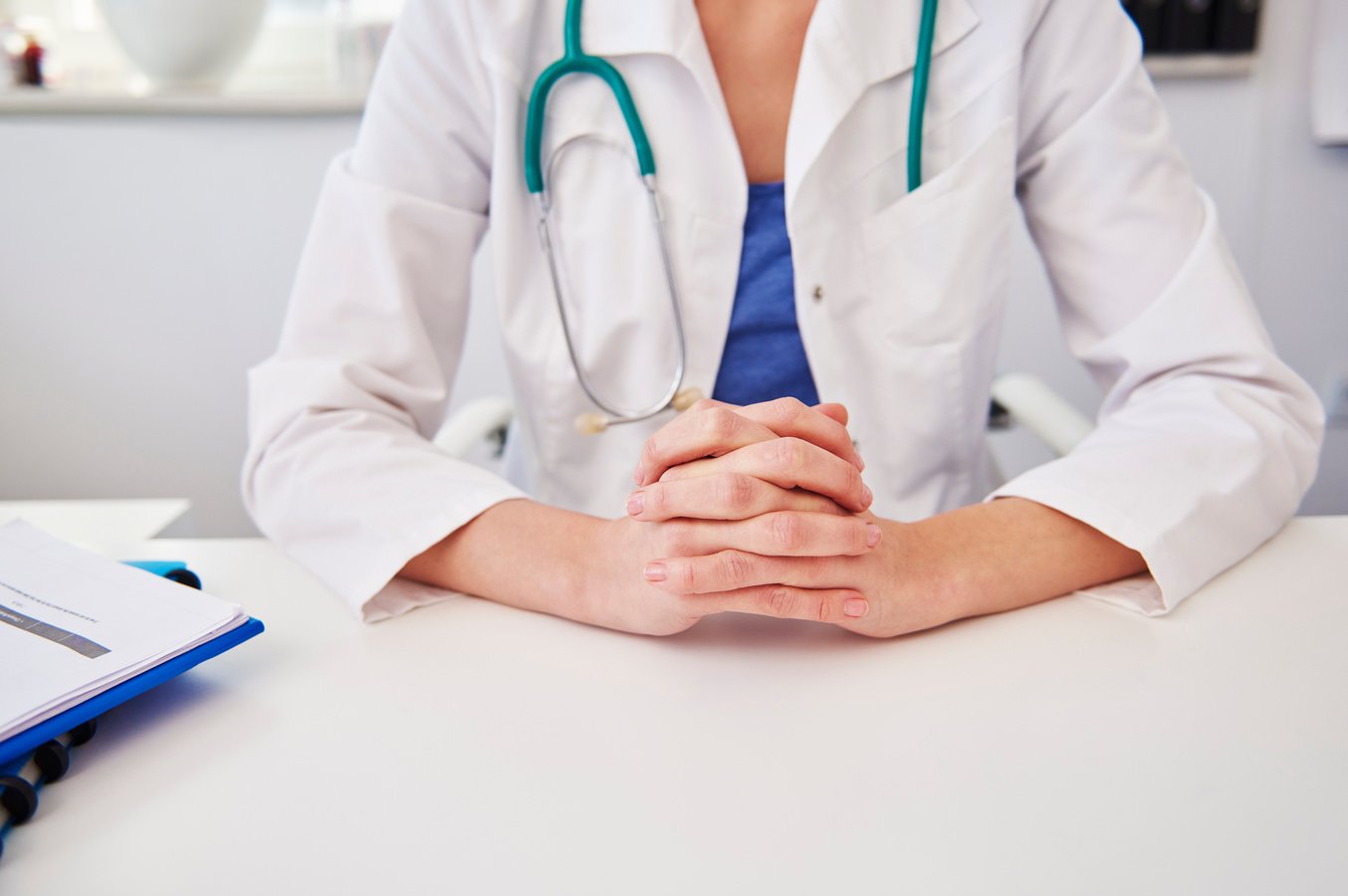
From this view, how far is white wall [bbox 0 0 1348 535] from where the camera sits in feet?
5.22

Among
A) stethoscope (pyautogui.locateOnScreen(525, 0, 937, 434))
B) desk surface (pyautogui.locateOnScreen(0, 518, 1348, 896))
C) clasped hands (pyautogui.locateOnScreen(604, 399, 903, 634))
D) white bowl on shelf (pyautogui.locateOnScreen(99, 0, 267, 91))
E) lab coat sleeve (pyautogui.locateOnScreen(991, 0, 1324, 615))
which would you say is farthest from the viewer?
white bowl on shelf (pyautogui.locateOnScreen(99, 0, 267, 91))

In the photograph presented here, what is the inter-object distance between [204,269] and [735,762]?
1.50 metres

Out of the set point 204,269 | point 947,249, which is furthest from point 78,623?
point 204,269

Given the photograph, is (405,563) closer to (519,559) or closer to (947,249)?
(519,559)

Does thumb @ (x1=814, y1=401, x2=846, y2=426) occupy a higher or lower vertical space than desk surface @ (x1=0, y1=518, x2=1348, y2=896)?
higher

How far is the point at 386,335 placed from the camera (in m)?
0.88

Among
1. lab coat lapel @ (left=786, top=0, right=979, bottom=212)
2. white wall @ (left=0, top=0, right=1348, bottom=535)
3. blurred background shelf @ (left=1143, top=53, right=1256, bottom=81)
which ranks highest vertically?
lab coat lapel @ (left=786, top=0, right=979, bottom=212)

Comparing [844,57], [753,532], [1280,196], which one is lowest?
[1280,196]

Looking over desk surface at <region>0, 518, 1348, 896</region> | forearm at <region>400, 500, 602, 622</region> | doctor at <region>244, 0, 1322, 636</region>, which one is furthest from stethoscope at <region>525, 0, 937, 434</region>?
desk surface at <region>0, 518, 1348, 896</region>

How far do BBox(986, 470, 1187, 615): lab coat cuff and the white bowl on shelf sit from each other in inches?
56.1

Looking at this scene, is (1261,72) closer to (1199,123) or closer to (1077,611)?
(1199,123)

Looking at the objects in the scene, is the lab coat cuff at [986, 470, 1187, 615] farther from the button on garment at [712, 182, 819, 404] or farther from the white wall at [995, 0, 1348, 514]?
the white wall at [995, 0, 1348, 514]

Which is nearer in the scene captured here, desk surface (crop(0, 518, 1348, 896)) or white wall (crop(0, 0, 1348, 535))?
desk surface (crop(0, 518, 1348, 896))

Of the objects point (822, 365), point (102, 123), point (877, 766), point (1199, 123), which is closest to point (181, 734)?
point (877, 766)
